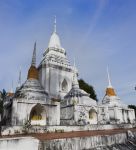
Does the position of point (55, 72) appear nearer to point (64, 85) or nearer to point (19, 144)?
point (64, 85)

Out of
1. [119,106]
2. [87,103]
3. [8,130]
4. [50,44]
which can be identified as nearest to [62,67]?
[50,44]

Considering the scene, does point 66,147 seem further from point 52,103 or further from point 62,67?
point 62,67

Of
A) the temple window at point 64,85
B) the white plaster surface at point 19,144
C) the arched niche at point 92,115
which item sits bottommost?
the white plaster surface at point 19,144

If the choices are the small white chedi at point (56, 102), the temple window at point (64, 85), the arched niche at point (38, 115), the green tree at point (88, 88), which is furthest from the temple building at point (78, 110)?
the green tree at point (88, 88)

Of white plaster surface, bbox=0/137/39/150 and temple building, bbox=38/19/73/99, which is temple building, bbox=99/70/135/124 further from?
white plaster surface, bbox=0/137/39/150

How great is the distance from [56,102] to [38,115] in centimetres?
242

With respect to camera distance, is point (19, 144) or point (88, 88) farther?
point (88, 88)

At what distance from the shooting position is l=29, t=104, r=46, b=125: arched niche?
1886 centimetres

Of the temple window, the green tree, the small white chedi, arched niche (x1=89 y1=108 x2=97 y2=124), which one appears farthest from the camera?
the green tree

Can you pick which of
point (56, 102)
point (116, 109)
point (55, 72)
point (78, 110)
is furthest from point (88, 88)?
point (56, 102)

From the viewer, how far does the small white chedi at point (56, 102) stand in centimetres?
1862

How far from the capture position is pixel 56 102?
65.1 feet

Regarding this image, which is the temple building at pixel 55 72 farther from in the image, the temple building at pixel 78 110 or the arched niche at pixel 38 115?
the arched niche at pixel 38 115

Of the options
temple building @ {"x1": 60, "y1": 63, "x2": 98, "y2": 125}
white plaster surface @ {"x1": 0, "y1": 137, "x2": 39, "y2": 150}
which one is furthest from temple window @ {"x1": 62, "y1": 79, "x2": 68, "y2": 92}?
white plaster surface @ {"x1": 0, "y1": 137, "x2": 39, "y2": 150}
